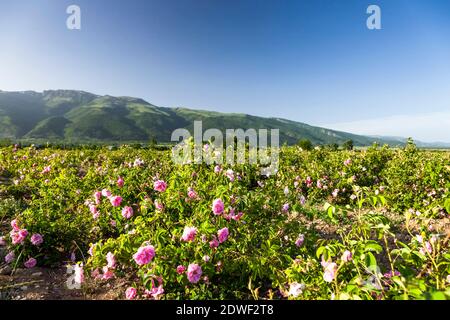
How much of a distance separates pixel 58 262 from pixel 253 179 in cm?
519

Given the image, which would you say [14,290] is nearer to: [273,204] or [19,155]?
[273,204]

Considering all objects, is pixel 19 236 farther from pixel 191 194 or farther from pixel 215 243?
pixel 215 243

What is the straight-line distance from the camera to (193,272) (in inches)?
99.3

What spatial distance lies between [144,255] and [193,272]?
47cm

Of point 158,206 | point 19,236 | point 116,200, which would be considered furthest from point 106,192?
point 19,236

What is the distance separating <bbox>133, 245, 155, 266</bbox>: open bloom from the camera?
2.39 meters

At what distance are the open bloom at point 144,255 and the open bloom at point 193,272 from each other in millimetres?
368

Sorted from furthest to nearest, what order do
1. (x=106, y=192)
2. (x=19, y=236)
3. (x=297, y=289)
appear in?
(x=106, y=192), (x=19, y=236), (x=297, y=289)

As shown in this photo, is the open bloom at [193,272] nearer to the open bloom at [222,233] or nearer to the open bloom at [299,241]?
the open bloom at [222,233]

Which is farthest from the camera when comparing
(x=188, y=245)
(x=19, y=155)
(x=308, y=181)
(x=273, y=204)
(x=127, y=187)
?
(x=19, y=155)

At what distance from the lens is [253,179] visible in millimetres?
7863

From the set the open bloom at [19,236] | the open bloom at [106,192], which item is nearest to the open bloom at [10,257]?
the open bloom at [19,236]

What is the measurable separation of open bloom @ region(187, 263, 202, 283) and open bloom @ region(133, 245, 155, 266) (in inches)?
14.5
